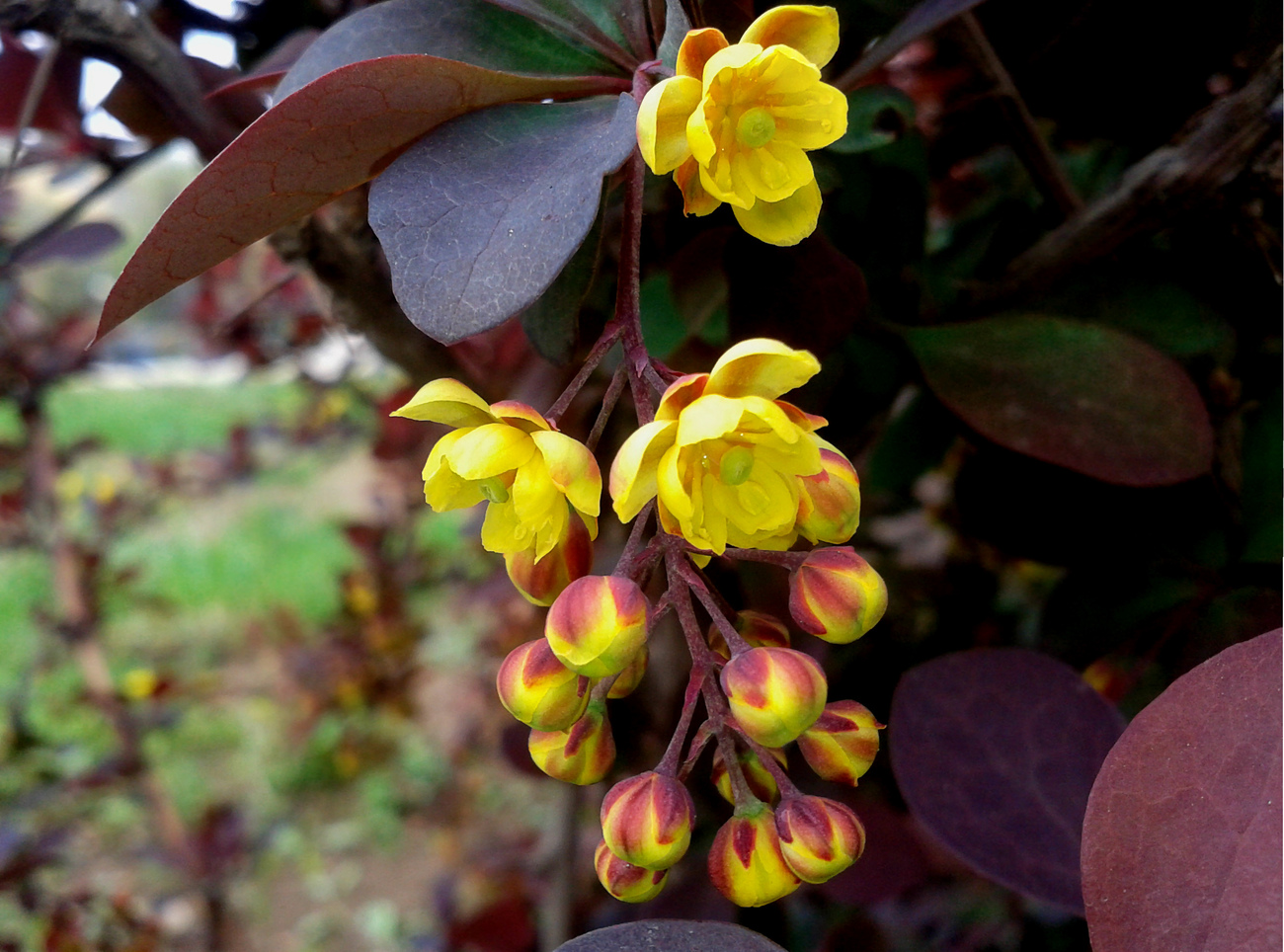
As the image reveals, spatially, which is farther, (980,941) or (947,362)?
(980,941)

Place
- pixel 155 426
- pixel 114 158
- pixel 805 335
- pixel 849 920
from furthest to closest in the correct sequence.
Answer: pixel 155 426 < pixel 849 920 < pixel 114 158 < pixel 805 335

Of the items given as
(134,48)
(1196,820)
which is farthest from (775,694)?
(134,48)

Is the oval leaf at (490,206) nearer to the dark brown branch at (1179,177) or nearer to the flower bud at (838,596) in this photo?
the flower bud at (838,596)

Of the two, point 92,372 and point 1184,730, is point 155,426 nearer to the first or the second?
point 92,372

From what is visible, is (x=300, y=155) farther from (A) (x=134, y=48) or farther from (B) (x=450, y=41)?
(A) (x=134, y=48)

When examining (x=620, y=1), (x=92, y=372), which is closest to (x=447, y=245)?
(x=620, y=1)

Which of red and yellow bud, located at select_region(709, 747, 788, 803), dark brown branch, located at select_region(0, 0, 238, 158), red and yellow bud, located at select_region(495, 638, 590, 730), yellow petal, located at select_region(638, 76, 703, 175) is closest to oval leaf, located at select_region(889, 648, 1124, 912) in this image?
red and yellow bud, located at select_region(709, 747, 788, 803)
